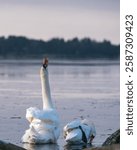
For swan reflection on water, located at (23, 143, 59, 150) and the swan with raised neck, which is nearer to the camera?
swan reflection on water, located at (23, 143, 59, 150)

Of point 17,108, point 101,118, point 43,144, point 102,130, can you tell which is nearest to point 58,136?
point 43,144

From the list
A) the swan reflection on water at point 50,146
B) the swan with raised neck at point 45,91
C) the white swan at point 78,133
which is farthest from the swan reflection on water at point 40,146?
the swan with raised neck at point 45,91

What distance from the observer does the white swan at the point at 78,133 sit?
1310 centimetres

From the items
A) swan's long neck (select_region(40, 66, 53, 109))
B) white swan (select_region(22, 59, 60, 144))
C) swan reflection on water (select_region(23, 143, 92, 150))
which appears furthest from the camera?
swan's long neck (select_region(40, 66, 53, 109))

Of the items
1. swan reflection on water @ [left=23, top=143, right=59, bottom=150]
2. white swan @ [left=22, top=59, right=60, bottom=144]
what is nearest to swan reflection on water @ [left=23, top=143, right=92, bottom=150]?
swan reflection on water @ [left=23, top=143, right=59, bottom=150]

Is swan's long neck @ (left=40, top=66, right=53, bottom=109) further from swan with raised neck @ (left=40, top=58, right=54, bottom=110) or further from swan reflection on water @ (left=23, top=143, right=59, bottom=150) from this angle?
swan reflection on water @ (left=23, top=143, right=59, bottom=150)

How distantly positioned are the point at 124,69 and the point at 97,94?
1765 centimetres

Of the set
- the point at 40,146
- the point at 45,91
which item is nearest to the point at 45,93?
the point at 45,91

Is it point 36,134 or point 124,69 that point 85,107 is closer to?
point 36,134

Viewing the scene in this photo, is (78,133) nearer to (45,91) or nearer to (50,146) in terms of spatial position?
(50,146)

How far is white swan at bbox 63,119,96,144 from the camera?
43.0 feet

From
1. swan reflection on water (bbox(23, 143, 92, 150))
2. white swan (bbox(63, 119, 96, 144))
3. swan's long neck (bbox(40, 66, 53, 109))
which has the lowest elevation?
swan reflection on water (bbox(23, 143, 92, 150))

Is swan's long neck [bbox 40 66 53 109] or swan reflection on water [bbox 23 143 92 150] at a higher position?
swan's long neck [bbox 40 66 53 109]

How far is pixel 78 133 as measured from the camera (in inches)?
523
